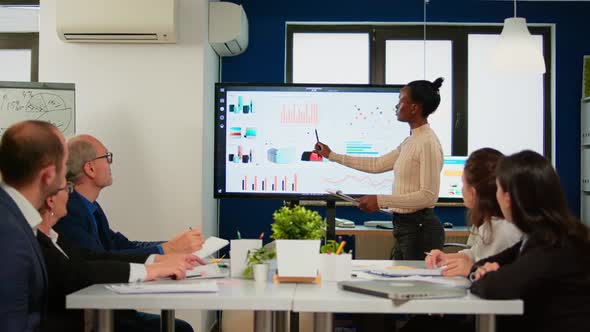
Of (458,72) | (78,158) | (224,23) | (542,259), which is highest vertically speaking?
(224,23)

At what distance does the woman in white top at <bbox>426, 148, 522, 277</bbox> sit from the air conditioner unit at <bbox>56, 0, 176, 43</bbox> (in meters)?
2.31

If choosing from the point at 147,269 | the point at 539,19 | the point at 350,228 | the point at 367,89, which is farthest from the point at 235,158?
the point at 539,19

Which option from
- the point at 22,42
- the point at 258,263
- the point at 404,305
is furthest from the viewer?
the point at 22,42

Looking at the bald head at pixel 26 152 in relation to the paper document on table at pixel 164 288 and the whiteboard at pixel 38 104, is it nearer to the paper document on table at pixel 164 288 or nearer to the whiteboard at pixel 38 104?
the paper document on table at pixel 164 288

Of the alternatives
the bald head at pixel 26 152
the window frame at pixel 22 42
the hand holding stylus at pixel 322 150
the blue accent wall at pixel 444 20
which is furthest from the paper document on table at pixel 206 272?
the window frame at pixel 22 42

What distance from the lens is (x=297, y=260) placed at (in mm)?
2168

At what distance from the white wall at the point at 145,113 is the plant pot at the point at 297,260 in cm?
230

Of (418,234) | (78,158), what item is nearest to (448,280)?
(418,234)

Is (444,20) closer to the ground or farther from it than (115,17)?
farther from it

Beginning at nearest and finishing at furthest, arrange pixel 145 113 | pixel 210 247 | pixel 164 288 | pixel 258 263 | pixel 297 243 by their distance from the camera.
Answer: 1. pixel 164 288
2. pixel 297 243
3. pixel 258 263
4. pixel 210 247
5. pixel 145 113

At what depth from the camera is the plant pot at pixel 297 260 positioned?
7.04 feet

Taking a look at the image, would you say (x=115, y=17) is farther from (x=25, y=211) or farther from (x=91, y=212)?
(x=25, y=211)

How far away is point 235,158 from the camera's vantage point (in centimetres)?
392

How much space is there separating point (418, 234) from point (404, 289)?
5.04 feet
